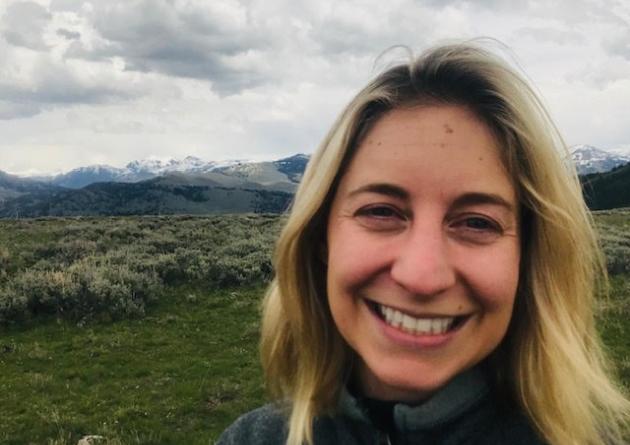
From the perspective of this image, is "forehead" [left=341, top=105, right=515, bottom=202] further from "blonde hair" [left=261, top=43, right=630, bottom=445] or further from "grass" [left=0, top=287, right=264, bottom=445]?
"grass" [left=0, top=287, right=264, bottom=445]

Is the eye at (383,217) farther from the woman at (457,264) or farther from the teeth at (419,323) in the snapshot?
the teeth at (419,323)

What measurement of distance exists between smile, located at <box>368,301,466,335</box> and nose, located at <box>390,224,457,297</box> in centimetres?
13

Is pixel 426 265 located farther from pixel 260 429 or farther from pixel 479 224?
pixel 260 429

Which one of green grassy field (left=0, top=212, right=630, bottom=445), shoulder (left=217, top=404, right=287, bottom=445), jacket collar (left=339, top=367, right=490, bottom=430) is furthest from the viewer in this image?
green grassy field (left=0, top=212, right=630, bottom=445)

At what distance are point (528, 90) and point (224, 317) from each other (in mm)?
12655

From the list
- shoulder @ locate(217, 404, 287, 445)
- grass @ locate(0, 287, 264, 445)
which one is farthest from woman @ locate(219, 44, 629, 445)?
grass @ locate(0, 287, 264, 445)

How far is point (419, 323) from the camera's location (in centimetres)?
207

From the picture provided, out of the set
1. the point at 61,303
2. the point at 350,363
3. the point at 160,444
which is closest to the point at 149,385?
the point at 160,444

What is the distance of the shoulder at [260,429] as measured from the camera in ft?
8.23

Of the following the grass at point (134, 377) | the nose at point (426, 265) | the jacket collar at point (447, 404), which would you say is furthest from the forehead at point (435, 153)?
the grass at point (134, 377)

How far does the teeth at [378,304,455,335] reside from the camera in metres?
2.06

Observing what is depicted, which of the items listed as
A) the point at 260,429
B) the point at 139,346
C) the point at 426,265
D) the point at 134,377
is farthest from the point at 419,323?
the point at 139,346

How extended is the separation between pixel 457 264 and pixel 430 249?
11 cm

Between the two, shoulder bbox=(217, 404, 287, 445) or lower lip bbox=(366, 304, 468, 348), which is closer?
lower lip bbox=(366, 304, 468, 348)
